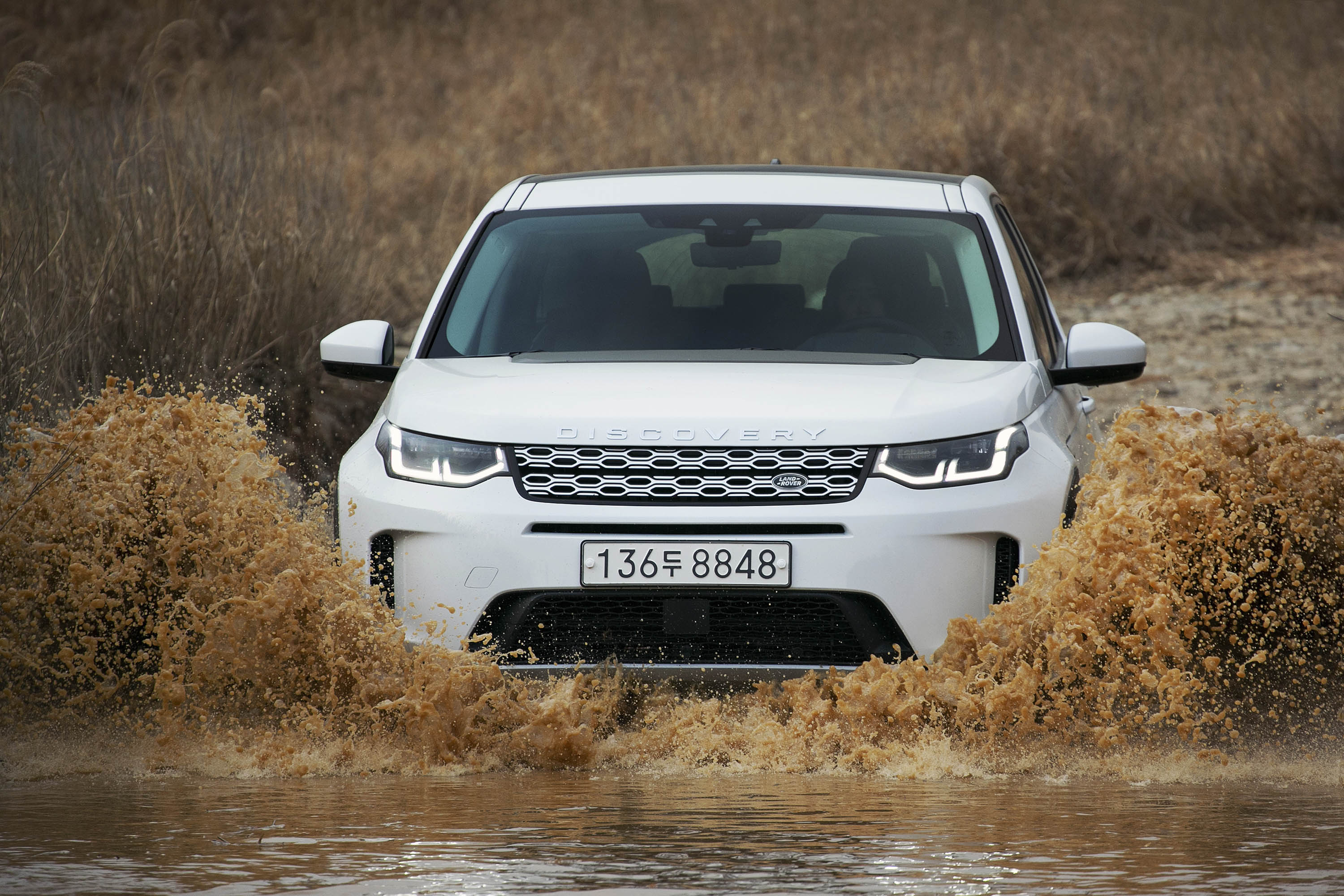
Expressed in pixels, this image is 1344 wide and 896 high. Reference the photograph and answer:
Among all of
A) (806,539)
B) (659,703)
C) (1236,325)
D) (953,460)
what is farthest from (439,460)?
(1236,325)

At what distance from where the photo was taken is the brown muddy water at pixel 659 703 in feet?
14.5

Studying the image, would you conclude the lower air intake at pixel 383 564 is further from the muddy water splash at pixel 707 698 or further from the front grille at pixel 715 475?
the front grille at pixel 715 475

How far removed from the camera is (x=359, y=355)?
605 cm

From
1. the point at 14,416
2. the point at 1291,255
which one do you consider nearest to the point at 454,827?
the point at 14,416

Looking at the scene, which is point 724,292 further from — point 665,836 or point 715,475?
point 665,836

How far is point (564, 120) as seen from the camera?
24172 millimetres

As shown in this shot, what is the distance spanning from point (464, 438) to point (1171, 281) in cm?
1425

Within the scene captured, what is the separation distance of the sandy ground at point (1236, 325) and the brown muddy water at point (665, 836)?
7.10m

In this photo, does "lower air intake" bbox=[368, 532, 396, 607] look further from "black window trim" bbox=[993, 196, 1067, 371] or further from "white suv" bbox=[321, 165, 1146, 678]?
"black window trim" bbox=[993, 196, 1067, 371]

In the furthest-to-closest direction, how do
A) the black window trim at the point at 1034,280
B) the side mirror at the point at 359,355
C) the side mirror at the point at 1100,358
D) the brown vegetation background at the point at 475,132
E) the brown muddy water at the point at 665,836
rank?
the brown vegetation background at the point at 475,132, the black window trim at the point at 1034,280, the side mirror at the point at 359,355, the side mirror at the point at 1100,358, the brown muddy water at the point at 665,836

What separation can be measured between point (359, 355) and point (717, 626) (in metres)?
1.69

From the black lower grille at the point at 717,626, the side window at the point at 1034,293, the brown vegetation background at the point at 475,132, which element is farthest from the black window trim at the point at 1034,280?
the brown vegetation background at the point at 475,132

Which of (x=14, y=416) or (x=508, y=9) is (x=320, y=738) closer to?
(x=14, y=416)

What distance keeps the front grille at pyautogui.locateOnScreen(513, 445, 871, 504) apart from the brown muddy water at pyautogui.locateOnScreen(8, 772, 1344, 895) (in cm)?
71
